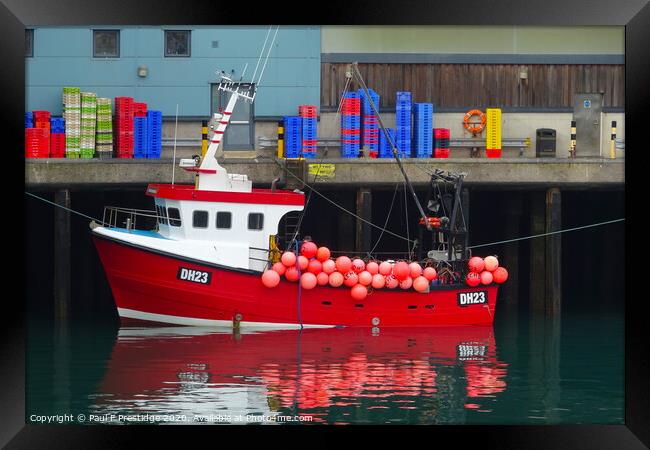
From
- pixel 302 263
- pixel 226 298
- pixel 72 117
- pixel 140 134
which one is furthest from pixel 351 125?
pixel 72 117

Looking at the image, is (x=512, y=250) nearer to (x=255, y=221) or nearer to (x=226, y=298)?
(x=255, y=221)

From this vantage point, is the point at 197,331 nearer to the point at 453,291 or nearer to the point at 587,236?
the point at 453,291

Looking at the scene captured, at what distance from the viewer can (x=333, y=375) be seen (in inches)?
725

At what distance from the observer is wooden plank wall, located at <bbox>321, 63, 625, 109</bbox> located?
88.2 ft

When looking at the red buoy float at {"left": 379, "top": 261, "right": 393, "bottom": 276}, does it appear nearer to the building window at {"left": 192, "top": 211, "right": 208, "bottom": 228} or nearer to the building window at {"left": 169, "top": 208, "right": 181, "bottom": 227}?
the building window at {"left": 192, "top": 211, "right": 208, "bottom": 228}

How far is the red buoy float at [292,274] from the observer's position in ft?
72.8

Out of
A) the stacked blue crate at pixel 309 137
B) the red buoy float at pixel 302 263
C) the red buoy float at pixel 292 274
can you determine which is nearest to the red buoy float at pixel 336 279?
the red buoy float at pixel 302 263

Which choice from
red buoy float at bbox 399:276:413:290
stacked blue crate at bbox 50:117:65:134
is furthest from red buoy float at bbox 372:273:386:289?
stacked blue crate at bbox 50:117:65:134

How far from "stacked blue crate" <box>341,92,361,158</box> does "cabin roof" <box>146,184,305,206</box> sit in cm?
320

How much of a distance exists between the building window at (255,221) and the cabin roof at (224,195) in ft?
0.75

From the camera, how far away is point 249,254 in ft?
74.6

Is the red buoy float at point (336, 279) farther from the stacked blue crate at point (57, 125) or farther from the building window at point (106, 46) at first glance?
the building window at point (106, 46)
